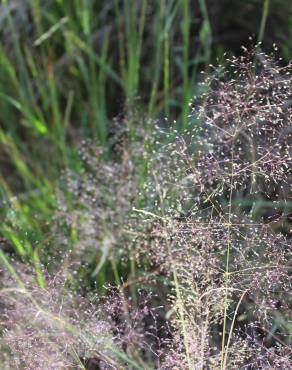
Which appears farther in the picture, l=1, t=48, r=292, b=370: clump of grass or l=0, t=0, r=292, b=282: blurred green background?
l=0, t=0, r=292, b=282: blurred green background

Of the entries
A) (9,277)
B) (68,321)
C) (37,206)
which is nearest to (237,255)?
(68,321)

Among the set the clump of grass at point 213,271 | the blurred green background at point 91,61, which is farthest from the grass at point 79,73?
the clump of grass at point 213,271

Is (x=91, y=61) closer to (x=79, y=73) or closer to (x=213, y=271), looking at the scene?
(x=79, y=73)

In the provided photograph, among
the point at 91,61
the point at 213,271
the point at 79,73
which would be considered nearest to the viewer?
the point at 213,271

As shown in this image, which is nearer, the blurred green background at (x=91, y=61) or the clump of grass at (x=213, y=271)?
the clump of grass at (x=213, y=271)

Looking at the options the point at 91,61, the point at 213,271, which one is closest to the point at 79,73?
the point at 91,61

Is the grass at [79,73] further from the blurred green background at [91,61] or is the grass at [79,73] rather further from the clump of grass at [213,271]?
the clump of grass at [213,271]

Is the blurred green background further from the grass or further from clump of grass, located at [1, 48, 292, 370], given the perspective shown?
clump of grass, located at [1, 48, 292, 370]

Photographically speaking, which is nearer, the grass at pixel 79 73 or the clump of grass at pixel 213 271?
the clump of grass at pixel 213 271

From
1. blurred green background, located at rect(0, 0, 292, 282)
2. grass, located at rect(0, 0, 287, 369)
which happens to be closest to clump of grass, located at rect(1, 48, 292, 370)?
grass, located at rect(0, 0, 287, 369)

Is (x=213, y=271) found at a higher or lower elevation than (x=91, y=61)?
lower

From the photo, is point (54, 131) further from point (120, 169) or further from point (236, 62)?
point (236, 62)
